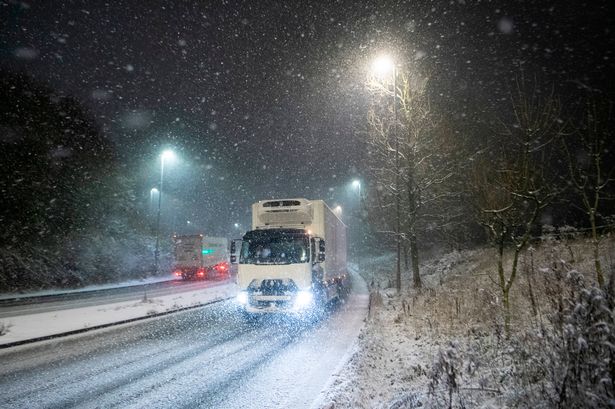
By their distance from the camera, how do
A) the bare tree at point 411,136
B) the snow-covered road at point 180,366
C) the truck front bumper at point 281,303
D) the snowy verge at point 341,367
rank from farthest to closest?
the bare tree at point 411,136 < the truck front bumper at point 281,303 < the snow-covered road at point 180,366 < the snowy verge at point 341,367

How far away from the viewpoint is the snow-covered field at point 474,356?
423 centimetres

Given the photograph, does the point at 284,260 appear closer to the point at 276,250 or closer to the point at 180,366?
the point at 276,250

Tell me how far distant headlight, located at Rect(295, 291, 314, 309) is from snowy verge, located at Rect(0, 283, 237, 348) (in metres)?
5.80

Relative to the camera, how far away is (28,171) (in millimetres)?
23312

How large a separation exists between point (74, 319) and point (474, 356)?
12.6 m

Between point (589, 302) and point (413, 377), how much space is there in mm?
3092

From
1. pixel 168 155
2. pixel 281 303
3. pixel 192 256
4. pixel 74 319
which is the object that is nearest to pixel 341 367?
pixel 281 303

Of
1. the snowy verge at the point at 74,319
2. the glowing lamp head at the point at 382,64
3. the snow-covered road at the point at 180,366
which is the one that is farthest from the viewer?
the glowing lamp head at the point at 382,64

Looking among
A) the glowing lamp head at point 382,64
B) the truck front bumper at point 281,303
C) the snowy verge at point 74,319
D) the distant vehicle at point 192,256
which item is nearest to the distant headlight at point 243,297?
the truck front bumper at point 281,303

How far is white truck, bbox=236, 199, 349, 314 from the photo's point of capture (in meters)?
11.7

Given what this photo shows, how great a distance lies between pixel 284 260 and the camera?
1219 cm

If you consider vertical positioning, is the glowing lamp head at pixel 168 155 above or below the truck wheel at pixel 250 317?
above

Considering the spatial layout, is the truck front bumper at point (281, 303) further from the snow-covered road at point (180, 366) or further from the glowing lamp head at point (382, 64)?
the glowing lamp head at point (382, 64)

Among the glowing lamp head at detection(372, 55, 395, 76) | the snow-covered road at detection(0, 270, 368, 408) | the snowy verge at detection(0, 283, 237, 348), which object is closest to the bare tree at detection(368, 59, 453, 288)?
the glowing lamp head at detection(372, 55, 395, 76)
